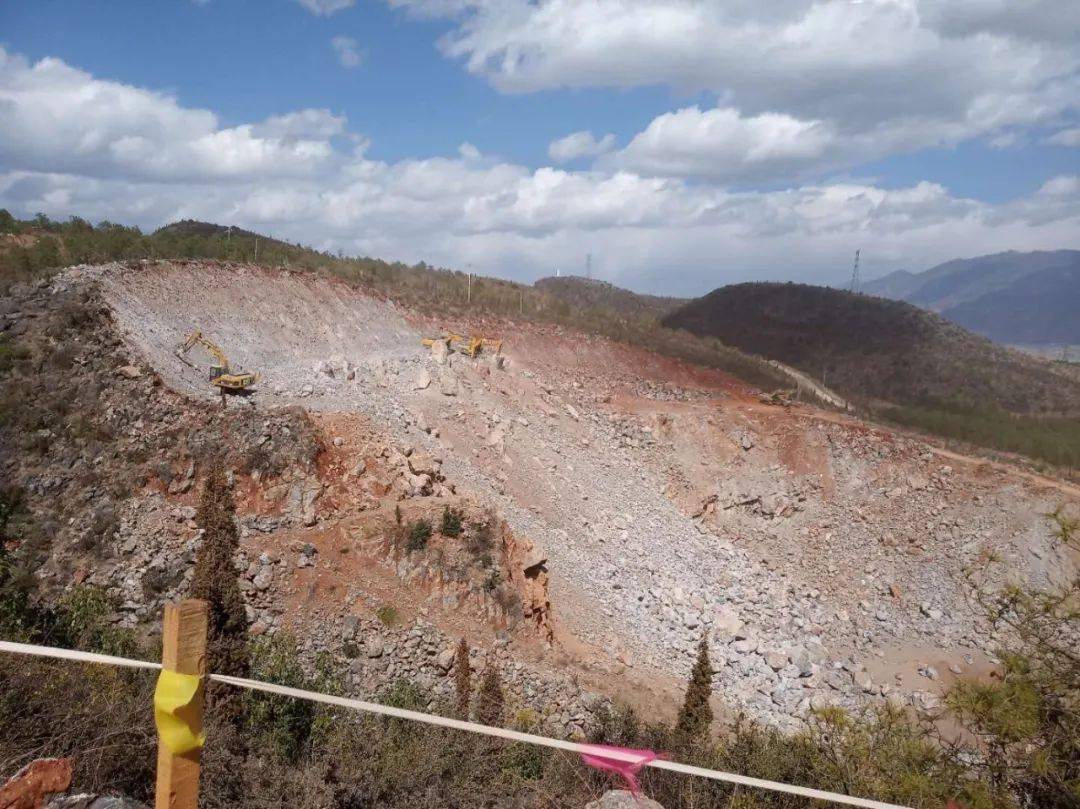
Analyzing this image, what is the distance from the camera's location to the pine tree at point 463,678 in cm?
854

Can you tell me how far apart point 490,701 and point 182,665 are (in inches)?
269

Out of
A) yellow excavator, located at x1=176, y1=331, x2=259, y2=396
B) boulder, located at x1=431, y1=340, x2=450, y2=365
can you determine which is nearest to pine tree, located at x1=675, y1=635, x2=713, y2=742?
yellow excavator, located at x1=176, y1=331, x2=259, y2=396

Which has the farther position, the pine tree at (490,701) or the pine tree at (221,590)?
the pine tree at (490,701)

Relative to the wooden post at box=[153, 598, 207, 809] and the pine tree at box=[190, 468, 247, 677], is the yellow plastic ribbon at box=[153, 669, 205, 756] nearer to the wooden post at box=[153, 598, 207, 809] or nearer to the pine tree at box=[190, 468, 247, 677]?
the wooden post at box=[153, 598, 207, 809]

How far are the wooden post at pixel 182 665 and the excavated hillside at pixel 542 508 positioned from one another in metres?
7.06

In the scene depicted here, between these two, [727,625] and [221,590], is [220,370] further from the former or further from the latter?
[727,625]

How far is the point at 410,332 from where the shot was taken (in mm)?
22688

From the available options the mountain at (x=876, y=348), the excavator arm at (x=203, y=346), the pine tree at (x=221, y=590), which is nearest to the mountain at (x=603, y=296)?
the mountain at (x=876, y=348)

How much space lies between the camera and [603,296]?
75.7 meters

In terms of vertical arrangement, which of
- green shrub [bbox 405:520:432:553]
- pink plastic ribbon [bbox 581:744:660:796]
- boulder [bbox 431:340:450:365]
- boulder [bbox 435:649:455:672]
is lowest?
boulder [bbox 435:649:455:672]

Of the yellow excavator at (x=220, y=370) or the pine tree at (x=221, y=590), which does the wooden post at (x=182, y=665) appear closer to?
the pine tree at (x=221, y=590)

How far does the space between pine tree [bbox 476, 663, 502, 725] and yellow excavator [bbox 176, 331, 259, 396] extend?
27.7 ft

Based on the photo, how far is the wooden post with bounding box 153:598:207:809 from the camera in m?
2.31

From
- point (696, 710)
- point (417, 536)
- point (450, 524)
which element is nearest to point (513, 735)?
point (696, 710)
